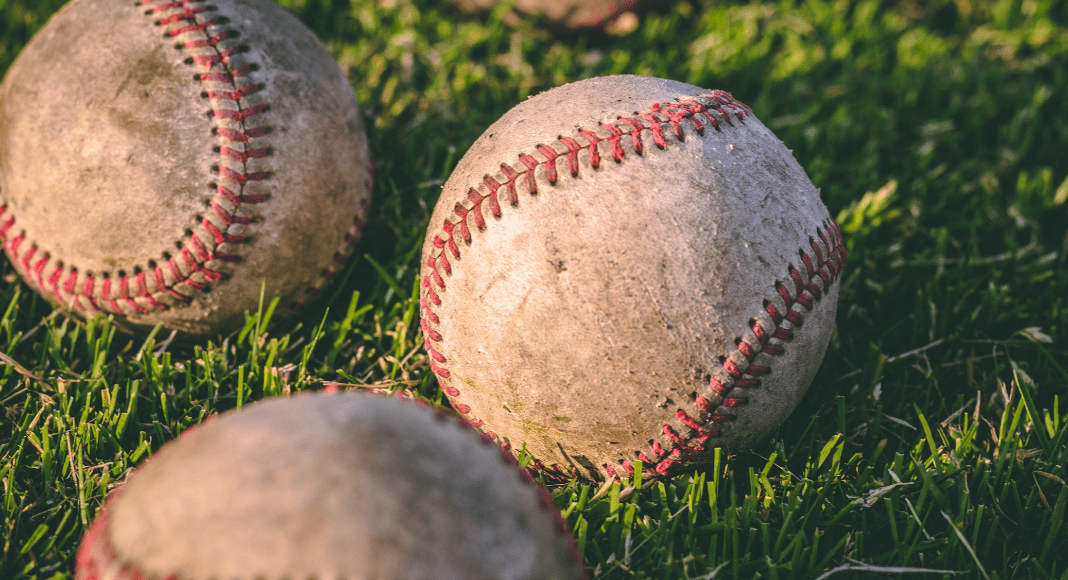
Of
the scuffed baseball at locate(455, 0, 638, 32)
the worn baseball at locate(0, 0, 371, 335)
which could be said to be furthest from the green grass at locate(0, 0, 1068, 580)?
the worn baseball at locate(0, 0, 371, 335)

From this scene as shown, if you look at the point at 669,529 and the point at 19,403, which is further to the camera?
the point at 19,403

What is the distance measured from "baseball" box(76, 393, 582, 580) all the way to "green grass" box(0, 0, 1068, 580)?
2.13ft

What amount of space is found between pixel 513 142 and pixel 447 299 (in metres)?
0.52

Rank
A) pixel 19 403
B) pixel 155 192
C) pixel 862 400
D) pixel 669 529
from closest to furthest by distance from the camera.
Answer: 1. pixel 669 529
2. pixel 155 192
3. pixel 19 403
4. pixel 862 400

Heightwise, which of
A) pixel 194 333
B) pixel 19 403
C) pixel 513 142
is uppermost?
pixel 513 142

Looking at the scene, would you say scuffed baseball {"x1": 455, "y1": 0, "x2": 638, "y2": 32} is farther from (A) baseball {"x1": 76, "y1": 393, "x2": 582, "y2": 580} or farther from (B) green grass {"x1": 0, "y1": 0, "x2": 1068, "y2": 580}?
(A) baseball {"x1": 76, "y1": 393, "x2": 582, "y2": 580}

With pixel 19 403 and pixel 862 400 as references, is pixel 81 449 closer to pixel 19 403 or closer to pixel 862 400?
pixel 19 403

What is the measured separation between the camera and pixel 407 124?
385 centimetres

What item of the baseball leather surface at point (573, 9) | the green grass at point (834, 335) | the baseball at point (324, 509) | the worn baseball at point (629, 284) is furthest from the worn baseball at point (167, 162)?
the baseball leather surface at point (573, 9)

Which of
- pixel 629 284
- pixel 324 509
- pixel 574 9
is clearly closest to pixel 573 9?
pixel 574 9

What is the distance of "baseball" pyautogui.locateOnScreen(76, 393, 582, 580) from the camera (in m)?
1.38

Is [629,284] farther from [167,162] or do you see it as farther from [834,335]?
[167,162]

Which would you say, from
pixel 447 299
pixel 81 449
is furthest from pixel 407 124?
pixel 81 449

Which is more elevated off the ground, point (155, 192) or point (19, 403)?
point (155, 192)
